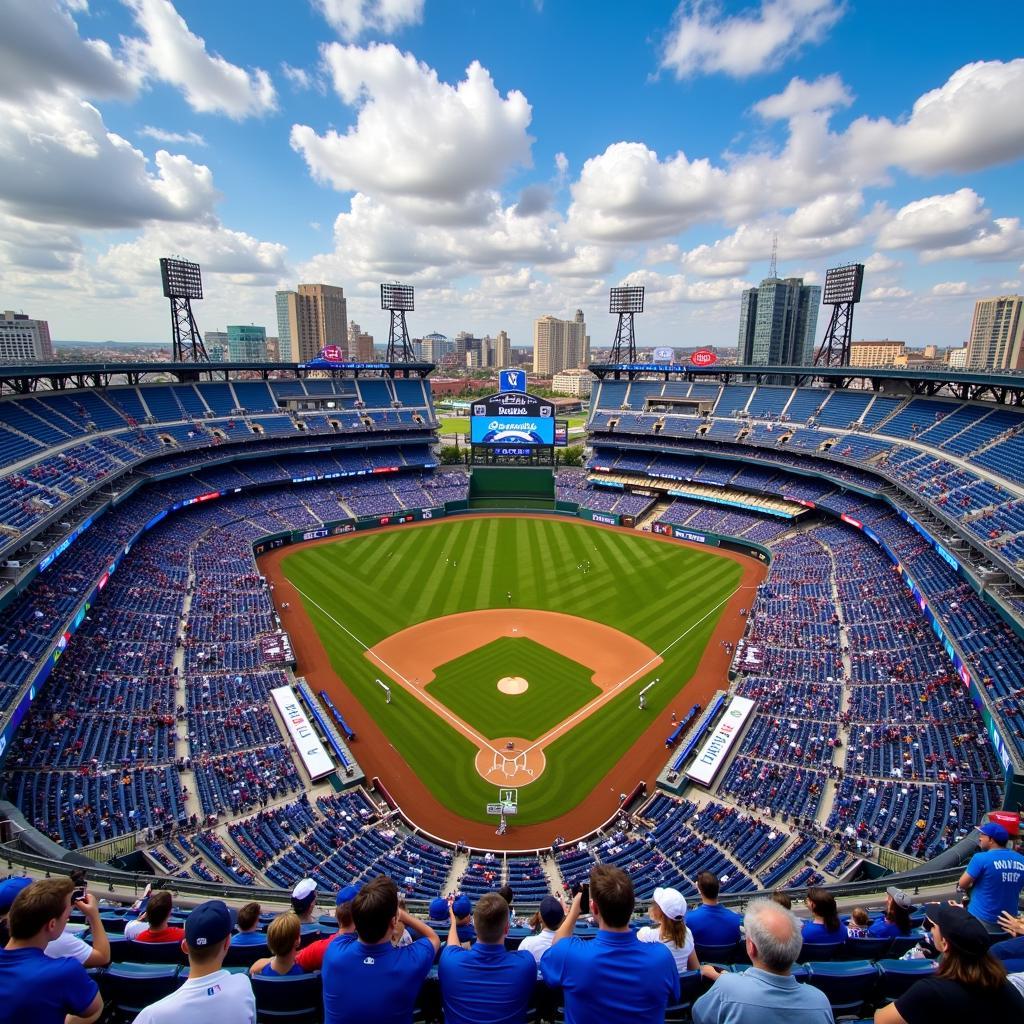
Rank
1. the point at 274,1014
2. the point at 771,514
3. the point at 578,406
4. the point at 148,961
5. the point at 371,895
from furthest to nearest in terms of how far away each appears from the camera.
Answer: the point at 578,406 < the point at 771,514 < the point at 148,961 < the point at 274,1014 < the point at 371,895

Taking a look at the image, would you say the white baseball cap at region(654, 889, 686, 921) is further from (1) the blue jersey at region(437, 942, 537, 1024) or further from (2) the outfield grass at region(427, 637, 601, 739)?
(2) the outfield grass at region(427, 637, 601, 739)

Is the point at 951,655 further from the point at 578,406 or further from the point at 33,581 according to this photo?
the point at 578,406

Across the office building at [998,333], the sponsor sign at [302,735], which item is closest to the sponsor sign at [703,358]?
the sponsor sign at [302,735]

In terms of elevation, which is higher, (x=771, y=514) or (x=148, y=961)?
(x=148, y=961)

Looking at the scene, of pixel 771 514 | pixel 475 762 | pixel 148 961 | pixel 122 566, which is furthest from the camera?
pixel 771 514

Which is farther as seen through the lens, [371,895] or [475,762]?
[475,762]

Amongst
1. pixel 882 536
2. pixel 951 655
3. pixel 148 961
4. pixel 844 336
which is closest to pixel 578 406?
pixel 844 336

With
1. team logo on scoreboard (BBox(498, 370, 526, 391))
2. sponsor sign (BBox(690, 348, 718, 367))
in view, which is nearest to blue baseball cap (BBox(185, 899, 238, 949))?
team logo on scoreboard (BBox(498, 370, 526, 391))
